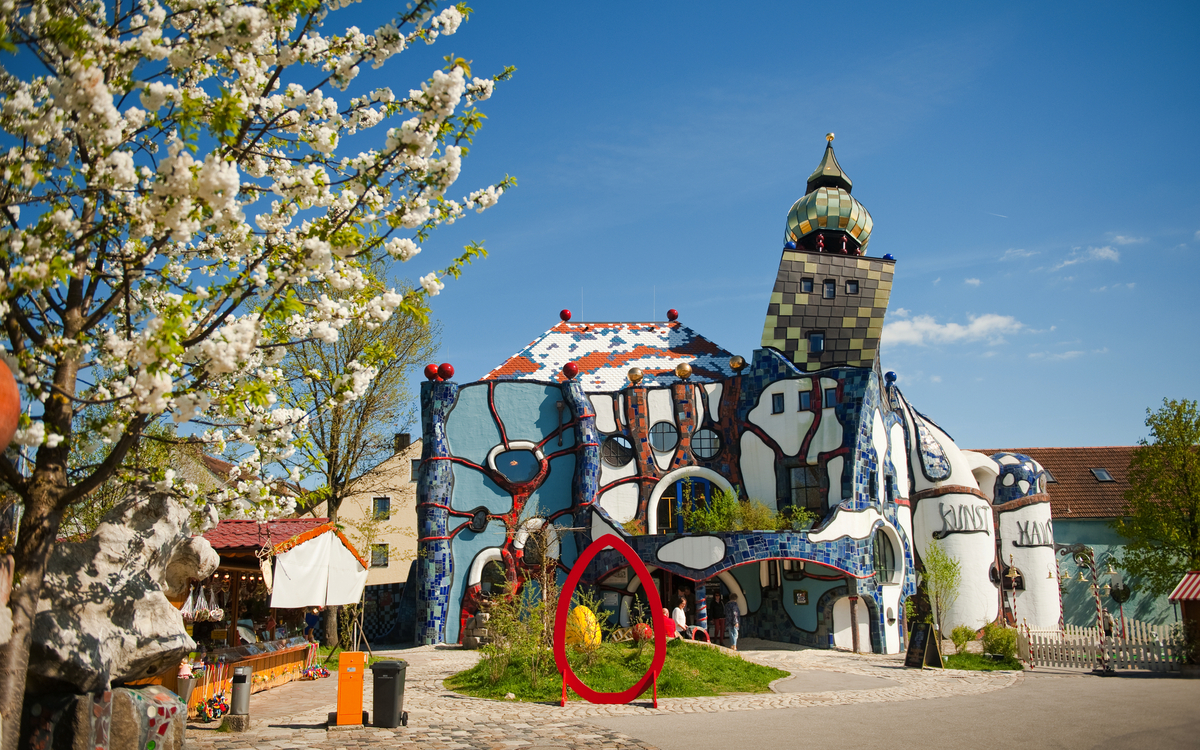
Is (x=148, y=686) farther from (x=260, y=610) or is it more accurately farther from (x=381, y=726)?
(x=260, y=610)

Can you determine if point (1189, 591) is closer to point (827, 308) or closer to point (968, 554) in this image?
point (968, 554)

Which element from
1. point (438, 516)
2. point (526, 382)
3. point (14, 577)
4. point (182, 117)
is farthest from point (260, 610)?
point (182, 117)

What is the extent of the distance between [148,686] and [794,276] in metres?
21.0

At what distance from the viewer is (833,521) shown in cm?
2055

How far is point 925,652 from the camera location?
16.8 metres

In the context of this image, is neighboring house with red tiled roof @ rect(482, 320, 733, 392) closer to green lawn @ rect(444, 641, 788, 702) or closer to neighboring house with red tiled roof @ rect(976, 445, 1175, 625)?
green lawn @ rect(444, 641, 788, 702)

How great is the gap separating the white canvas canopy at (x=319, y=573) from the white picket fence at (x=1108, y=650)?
43.9ft

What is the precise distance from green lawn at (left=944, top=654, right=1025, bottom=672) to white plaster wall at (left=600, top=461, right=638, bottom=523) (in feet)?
30.0

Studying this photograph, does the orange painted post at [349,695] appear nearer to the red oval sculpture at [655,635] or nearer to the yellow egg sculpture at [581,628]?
the red oval sculpture at [655,635]

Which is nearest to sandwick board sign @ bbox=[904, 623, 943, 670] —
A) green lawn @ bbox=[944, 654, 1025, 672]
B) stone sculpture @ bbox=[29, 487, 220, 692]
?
green lawn @ bbox=[944, 654, 1025, 672]

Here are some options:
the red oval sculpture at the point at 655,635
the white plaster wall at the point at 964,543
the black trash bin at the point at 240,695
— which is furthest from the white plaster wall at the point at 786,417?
the black trash bin at the point at 240,695

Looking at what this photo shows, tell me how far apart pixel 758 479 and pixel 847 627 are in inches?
178

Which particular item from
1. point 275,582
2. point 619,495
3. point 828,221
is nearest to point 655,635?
point 275,582

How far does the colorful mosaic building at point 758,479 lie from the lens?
70.5ft
